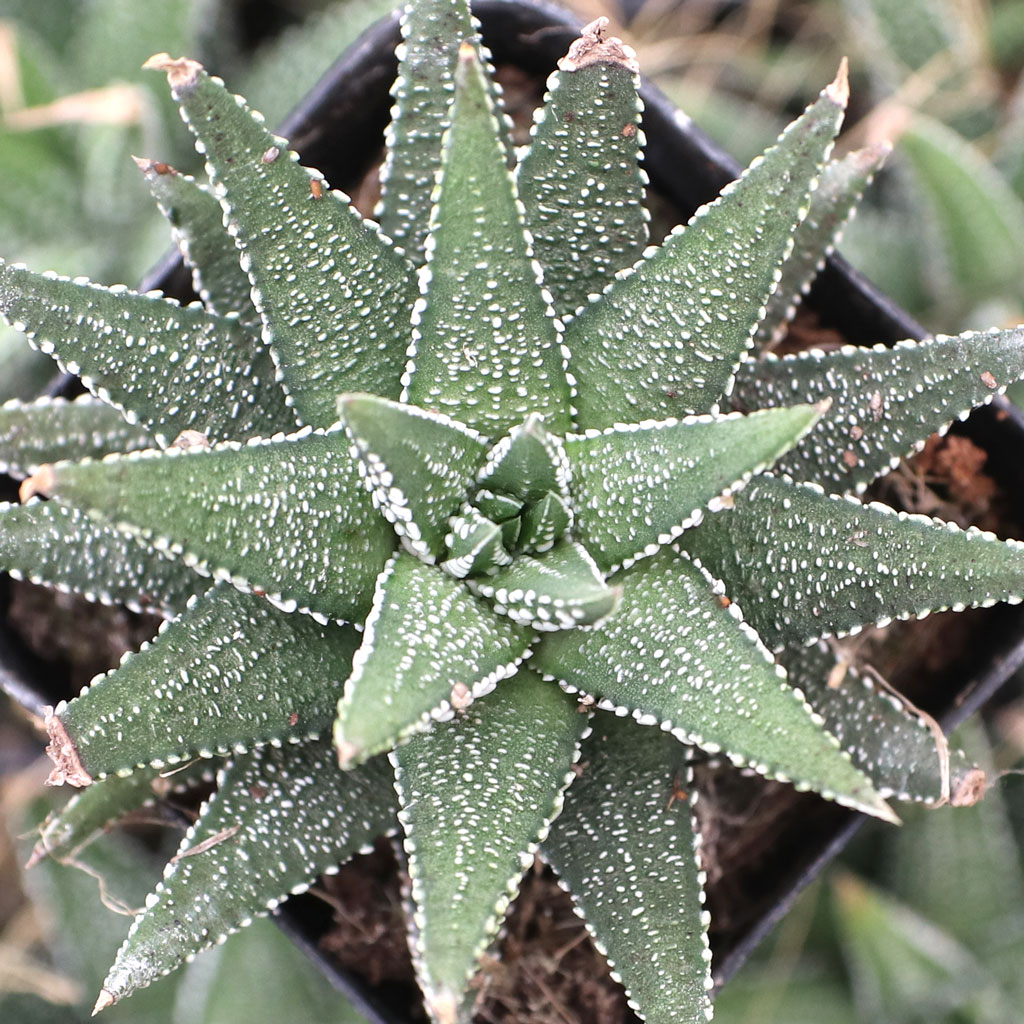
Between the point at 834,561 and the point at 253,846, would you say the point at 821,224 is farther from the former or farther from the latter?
the point at 253,846

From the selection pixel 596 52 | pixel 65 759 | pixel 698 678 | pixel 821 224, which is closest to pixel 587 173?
pixel 596 52

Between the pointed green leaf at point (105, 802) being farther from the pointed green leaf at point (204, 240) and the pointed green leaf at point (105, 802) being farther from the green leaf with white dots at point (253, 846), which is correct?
the pointed green leaf at point (204, 240)

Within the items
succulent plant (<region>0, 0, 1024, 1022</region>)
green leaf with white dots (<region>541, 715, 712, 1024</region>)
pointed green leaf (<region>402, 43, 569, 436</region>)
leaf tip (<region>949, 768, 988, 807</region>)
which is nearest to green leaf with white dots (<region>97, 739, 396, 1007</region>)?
succulent plant (<region>0, 0, 1024, 1022</region>)

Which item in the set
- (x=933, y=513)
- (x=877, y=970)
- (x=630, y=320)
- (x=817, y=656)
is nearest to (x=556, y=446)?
(x=630, y=320)

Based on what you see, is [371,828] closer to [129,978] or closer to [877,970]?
[129,978]

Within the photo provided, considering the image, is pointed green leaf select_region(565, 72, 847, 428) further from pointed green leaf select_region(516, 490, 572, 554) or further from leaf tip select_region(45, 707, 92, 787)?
leaf tip select_region(45, 707, 92, 787)

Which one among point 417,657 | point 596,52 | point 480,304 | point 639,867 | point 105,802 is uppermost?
point 596,52

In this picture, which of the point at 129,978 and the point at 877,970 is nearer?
the point at 129,978
